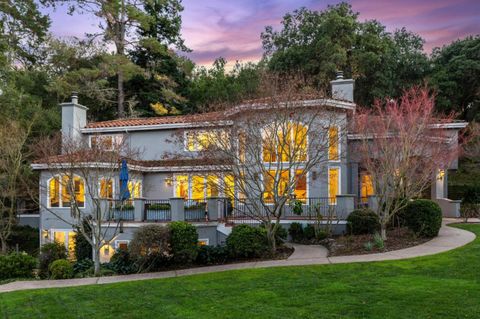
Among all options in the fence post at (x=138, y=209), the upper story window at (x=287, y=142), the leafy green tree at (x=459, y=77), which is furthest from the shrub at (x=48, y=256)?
the leafy green tree at (x=459, y=77)

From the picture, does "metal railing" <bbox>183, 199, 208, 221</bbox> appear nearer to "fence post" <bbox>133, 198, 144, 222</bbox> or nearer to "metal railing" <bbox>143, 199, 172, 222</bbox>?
"metal railing" <bbox>143, 199, 172, 222</bbox>

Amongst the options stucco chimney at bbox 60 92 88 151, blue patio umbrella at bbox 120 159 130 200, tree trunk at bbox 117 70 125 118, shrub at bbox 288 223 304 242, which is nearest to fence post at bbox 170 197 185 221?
blue patio umbrella at bbox 120 159 130 200

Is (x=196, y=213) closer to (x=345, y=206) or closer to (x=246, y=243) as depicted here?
(x=246, y=243)

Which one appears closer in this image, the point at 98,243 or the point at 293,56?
the point at 98,243

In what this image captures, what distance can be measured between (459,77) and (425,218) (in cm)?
2736

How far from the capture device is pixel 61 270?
14.1 meters

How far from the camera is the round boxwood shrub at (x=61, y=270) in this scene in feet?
46.4

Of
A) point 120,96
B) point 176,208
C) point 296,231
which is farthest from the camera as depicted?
point 120,96

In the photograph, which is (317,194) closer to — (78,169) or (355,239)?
(355,239)

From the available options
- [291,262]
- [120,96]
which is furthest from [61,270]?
[120,96]

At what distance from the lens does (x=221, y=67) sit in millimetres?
54844

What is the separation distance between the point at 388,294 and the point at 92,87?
31.3 meters

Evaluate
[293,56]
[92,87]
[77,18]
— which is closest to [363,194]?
[293,56]

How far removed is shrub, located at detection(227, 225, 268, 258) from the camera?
1449 cm
